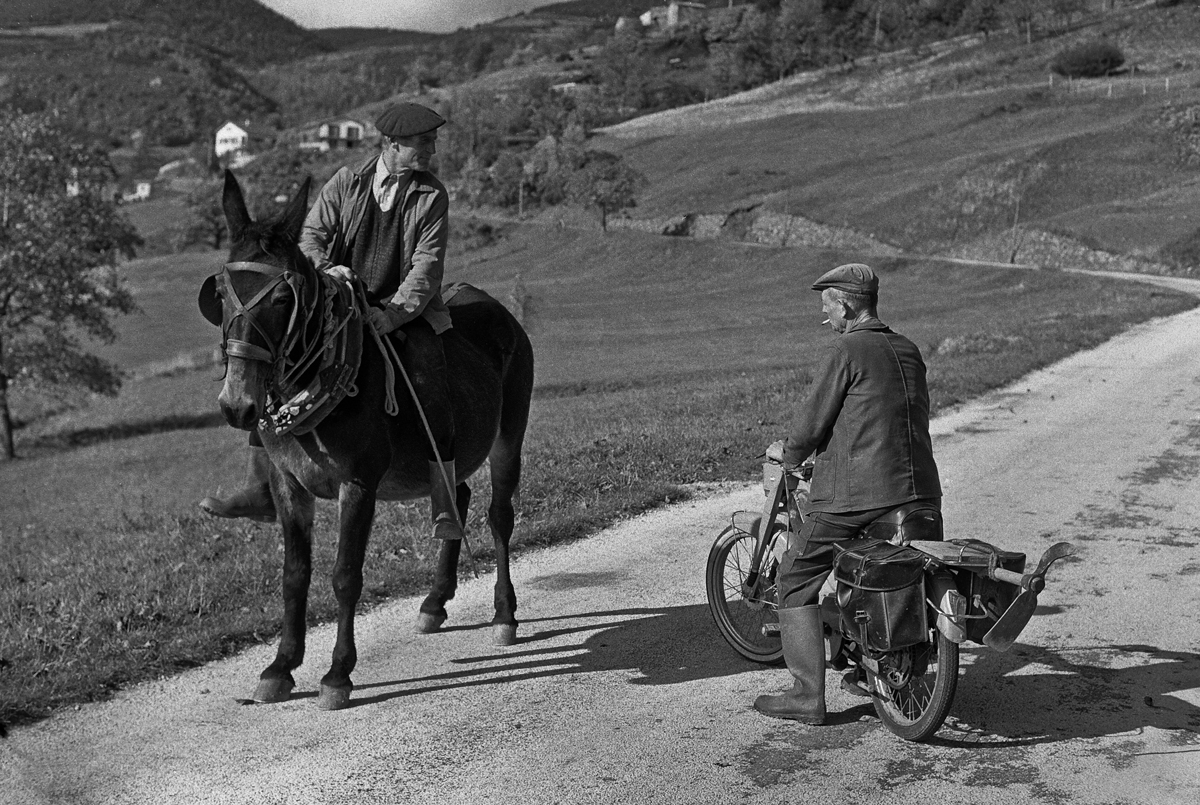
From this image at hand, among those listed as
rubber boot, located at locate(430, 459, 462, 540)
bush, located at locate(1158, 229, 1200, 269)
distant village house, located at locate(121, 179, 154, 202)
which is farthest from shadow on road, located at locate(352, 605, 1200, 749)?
distant village house, located at locate(121, 179, 154, 202)

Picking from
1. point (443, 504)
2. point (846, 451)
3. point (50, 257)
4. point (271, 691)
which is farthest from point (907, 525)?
point (50, 257)

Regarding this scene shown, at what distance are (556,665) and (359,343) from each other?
2.44m

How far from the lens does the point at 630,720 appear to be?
247 inches

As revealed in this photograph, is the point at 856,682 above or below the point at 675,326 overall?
above

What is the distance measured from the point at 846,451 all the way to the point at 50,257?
35.8m

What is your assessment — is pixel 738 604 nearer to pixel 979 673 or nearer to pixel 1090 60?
pixel 979 673

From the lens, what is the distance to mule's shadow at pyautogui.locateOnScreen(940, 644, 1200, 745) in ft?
20.2

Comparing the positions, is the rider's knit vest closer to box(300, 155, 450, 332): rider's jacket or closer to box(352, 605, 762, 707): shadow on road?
box(300, 155, 450, 332): rider's jacket

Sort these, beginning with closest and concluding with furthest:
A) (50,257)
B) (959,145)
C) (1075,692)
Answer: (1075,692) < (50,257) < (959,145)

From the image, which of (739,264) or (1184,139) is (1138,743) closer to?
(739,264)

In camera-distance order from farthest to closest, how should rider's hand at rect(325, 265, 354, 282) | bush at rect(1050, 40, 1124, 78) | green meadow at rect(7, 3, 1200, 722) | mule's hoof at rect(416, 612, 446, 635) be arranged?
bush at rect(1050, 40, 1124, 78) → green meadow at rect(7, 3, 1200, 722) → mule's hoof at rect(416, 612, 446, 635) → rider's hand at rect(325, 265, 354, 282)

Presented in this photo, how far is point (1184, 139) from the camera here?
75.9 metres

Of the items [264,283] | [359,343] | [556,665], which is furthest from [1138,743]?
[264,283]

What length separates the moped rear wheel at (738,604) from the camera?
7211 millimetres
